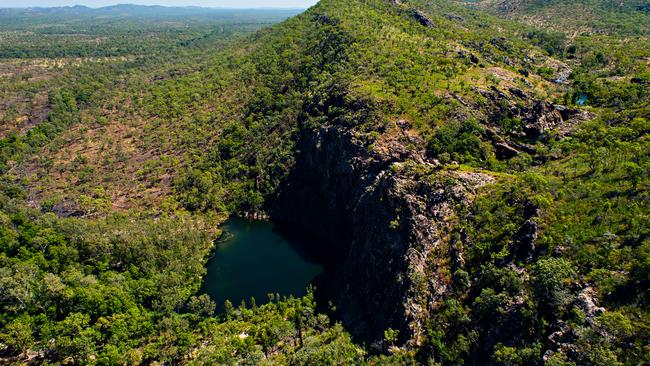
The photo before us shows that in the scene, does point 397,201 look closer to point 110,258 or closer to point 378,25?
point 110,258

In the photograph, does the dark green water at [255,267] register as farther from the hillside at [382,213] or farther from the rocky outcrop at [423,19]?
the rocky outcrop at [423,19]

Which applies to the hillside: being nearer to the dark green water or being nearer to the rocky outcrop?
the dark green water

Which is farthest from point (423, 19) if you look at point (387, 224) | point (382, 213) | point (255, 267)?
point (255, 267)

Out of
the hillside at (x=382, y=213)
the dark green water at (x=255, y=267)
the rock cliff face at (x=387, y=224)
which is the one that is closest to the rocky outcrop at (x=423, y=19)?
the hillside at (x=382, y=213)

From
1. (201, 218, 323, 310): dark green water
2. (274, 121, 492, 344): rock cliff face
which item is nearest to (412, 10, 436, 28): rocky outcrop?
(274, 121, 492, 344): rock cliff face

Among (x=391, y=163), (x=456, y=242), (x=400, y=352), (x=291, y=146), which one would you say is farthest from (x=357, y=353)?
(x=291, y=146)

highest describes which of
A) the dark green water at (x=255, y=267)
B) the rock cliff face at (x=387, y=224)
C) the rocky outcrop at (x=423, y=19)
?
the rocky outcrop at (x=423, y=19)
